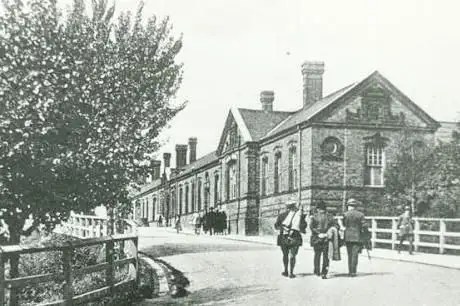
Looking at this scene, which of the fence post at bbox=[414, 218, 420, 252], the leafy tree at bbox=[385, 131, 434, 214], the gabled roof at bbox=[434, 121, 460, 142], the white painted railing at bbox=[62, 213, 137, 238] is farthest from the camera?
the gabled roof at bbox=[434, 121, 460, 142]

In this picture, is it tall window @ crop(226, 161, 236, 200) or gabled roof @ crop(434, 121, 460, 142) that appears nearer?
gabled roof @ crop(434, 121, 460, 142)

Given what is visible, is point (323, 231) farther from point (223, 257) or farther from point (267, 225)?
point (267, 225)

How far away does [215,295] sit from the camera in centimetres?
1070

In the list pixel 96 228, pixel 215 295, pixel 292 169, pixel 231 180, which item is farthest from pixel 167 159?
pixel 215 295

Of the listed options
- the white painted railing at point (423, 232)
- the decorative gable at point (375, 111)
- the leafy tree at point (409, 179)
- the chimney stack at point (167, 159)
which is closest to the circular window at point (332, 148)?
the decorative gable at point (375, 111)

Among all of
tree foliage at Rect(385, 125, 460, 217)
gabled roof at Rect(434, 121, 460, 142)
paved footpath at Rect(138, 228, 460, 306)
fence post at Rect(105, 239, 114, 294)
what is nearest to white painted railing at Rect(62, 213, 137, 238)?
paved footpath at Rect(138, 228, 460, 306)

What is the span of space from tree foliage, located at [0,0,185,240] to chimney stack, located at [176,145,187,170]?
179 feet

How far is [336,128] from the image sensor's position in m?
31.7

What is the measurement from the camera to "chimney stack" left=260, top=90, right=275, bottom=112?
Result: 45000mm

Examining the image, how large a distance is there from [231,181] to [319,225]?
30.0m

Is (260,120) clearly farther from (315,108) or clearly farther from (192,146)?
(192,146)

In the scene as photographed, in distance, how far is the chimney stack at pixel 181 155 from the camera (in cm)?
6719

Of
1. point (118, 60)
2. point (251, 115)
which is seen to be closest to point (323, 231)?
point (118, 60)

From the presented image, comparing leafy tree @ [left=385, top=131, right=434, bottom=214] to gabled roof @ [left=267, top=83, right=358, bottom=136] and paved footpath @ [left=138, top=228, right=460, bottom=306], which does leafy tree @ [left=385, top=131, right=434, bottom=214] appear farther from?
paved footpath @ [left=138, top=228, right=460, bottom=306]
